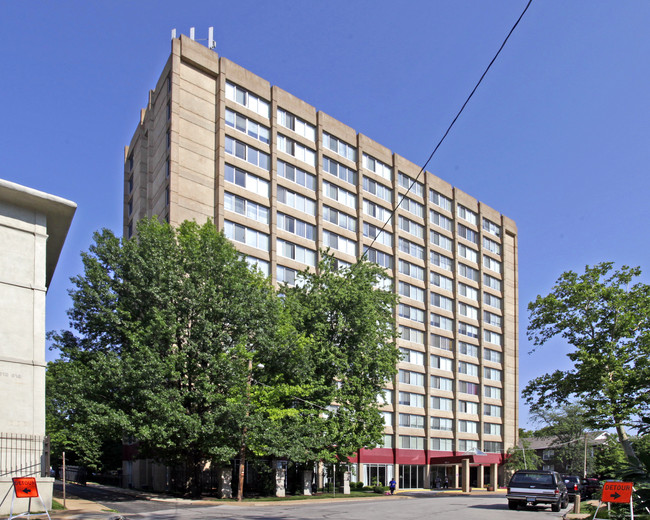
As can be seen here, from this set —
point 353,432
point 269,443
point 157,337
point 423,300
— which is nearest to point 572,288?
point 353,432

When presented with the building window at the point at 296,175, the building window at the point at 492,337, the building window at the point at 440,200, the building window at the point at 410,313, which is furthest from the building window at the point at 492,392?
the building window at the point at 296,175

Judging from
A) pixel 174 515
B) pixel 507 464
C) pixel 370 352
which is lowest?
pixel 507 464

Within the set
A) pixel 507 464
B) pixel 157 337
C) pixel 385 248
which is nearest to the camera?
pixel 157 337

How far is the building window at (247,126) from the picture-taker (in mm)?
52438

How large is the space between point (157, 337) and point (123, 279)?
4132 mm

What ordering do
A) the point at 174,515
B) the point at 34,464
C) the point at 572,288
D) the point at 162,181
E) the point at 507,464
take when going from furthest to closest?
the point at 507,464, the point at 162,181, the point at 572,288, the point at 174,515, the point at 34,464

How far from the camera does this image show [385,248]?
66438 mm

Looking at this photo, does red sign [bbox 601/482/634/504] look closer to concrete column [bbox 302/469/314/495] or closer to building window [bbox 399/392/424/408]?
concrete column [bbox 302/469/314/495]

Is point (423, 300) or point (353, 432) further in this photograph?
point (423, 300)

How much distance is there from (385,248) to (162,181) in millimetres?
24815

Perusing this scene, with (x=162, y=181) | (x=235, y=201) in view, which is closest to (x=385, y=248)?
(x=235, y=201)

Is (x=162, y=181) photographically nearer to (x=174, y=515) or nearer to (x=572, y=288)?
(x=572, y=288)

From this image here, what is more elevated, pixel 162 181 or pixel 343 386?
pixel 162 181

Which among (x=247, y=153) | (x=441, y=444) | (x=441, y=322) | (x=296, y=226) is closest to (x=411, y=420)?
(x=441, y=444)
